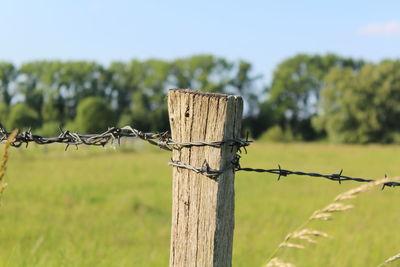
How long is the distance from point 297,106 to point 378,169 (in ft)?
165

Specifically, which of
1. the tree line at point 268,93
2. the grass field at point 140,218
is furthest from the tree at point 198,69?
the grass field at point 140,218

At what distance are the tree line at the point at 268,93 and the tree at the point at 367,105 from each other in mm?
113

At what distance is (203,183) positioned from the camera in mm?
1923

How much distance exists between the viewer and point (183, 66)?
249ft

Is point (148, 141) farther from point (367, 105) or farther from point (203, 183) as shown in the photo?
point (367, 105)

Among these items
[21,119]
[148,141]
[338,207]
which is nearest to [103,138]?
[148,141]

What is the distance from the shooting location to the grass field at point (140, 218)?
5.36 metres

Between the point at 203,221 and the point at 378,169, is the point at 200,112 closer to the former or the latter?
the point at 203,221

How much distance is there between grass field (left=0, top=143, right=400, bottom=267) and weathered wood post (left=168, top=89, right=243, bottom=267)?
1.66 metres

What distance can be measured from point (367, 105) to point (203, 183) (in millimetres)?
61655

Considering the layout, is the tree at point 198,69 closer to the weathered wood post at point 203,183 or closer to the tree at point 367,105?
the tree at point 367,105

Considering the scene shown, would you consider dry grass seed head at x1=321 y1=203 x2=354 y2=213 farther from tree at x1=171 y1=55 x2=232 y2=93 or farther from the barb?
tree at x1=171 y1=55 x2=232 y2=93

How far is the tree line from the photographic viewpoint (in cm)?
5338

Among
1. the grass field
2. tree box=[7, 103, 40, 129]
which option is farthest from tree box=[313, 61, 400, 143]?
tree box=[7, 103, 40, 129]
